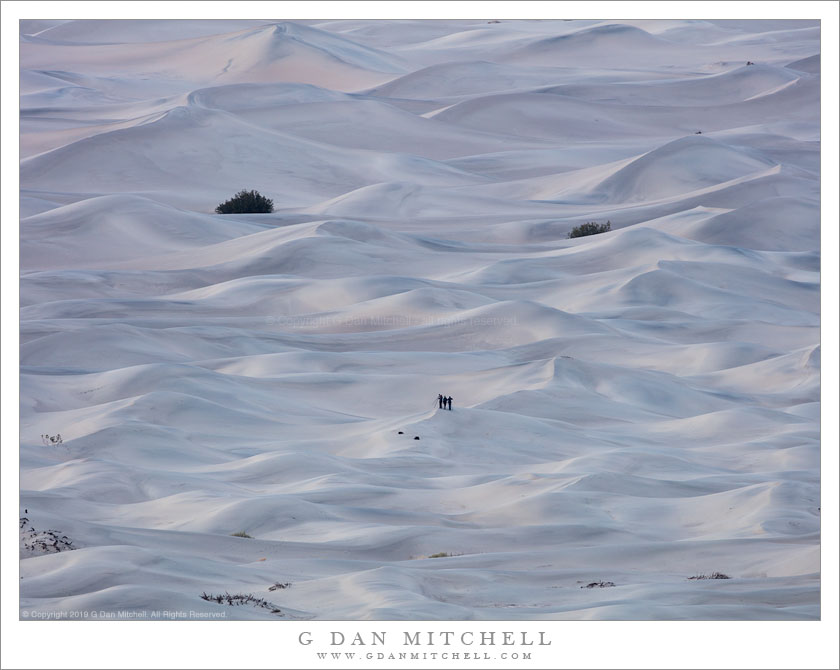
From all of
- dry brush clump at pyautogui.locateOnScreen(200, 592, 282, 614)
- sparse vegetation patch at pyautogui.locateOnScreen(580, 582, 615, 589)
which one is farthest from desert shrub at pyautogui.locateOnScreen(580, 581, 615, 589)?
dry brush clump at pyautogui.locateOnScreen(200, 592, 282, 614)

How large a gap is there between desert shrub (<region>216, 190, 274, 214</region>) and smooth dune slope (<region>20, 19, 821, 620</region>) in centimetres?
33

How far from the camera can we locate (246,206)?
22.8 metres

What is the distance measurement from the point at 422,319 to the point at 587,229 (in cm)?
644

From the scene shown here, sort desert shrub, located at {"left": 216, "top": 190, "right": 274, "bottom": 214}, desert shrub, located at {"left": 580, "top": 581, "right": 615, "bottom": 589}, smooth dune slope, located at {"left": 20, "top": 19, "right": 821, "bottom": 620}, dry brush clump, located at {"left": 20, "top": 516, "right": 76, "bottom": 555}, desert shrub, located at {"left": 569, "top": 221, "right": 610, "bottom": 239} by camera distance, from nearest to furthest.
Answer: desert shrub, located at {"left": 580, "top": 581, "right": 615, "bottom": 589} < dry brush clump, located at {"left": 20, "top": 516, "right": 76, "bottom": 555} < smooth dune slope, located at {"left": 20, "top": 19, "right": 821, "bottom": 620} < desert shrub, located at {"left": 569, "top": 221, "right": 610, "bottom": 239} < desert shrub, located at {"left": 216, "top": 190, "right": 274, "bottom": 214}

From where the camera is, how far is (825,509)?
8.56 meters

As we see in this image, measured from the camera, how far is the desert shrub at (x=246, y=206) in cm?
2281

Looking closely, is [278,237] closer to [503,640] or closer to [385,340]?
[385,340]

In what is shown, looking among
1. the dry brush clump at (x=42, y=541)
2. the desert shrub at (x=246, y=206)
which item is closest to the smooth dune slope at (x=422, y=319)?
the dry brush clump at (x=42, y=541)

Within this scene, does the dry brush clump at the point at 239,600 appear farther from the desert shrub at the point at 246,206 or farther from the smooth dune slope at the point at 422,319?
the desert shrub at the point at 246,206

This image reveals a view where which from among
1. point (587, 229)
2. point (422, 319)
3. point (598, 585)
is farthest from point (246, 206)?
point (598, 585)

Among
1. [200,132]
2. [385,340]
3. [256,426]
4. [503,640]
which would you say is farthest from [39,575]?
[200,132]

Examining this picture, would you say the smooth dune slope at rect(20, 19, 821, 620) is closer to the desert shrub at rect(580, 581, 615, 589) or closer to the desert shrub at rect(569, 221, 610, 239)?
the desert shrub at rect(580, 581, 615, 589)

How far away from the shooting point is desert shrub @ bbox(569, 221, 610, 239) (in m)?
22.0

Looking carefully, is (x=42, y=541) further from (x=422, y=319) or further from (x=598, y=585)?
(x=422, y=319)
